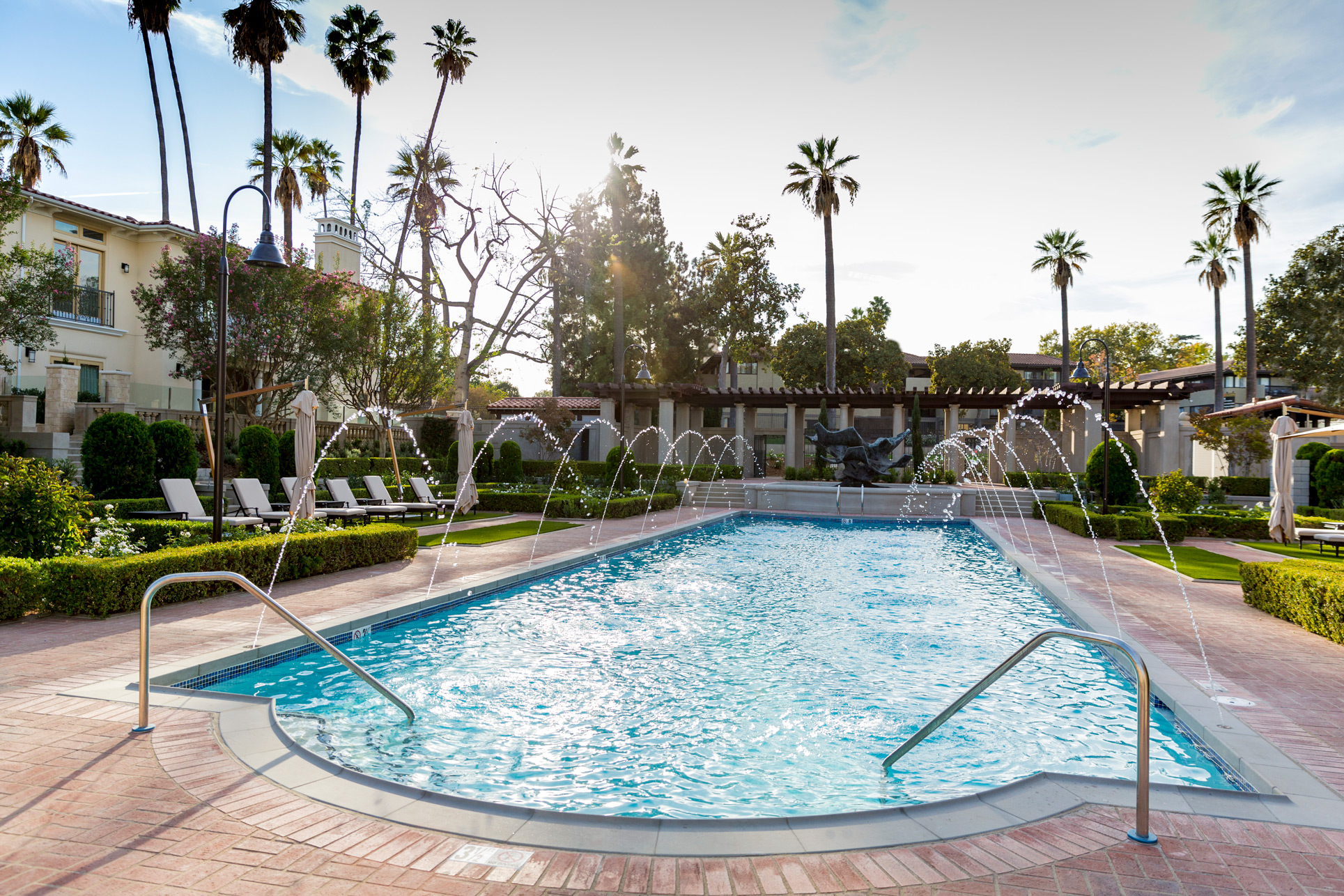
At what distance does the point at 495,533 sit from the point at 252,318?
483 inches

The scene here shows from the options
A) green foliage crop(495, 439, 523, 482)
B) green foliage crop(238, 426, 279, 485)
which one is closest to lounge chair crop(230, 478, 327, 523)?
green foliage crop(238, 426, 279, 485)

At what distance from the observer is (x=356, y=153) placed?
32.7 meters

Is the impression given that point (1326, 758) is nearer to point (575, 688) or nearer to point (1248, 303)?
point (575, 688)

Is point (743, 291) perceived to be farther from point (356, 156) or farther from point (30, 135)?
point (30, 135)

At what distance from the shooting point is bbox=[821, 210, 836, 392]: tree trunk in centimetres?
3438

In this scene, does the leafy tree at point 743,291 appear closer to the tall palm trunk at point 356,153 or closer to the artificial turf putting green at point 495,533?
the tall palm trunk at point 356,153

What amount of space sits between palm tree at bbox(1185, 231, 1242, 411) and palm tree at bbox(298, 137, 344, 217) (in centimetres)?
4747

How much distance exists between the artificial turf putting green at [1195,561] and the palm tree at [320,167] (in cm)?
3301

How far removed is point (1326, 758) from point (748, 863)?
374 centimetres

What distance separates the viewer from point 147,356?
24.4 meters

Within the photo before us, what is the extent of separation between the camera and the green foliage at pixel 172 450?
52.3 feet

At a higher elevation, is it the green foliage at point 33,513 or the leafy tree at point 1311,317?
the leafy tree at point 1311,317

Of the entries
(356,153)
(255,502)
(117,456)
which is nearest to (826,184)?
(356,153)

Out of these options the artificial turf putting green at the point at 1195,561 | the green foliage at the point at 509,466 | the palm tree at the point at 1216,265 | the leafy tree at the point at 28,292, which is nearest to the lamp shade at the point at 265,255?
the leafy tree at the point at 28,292
